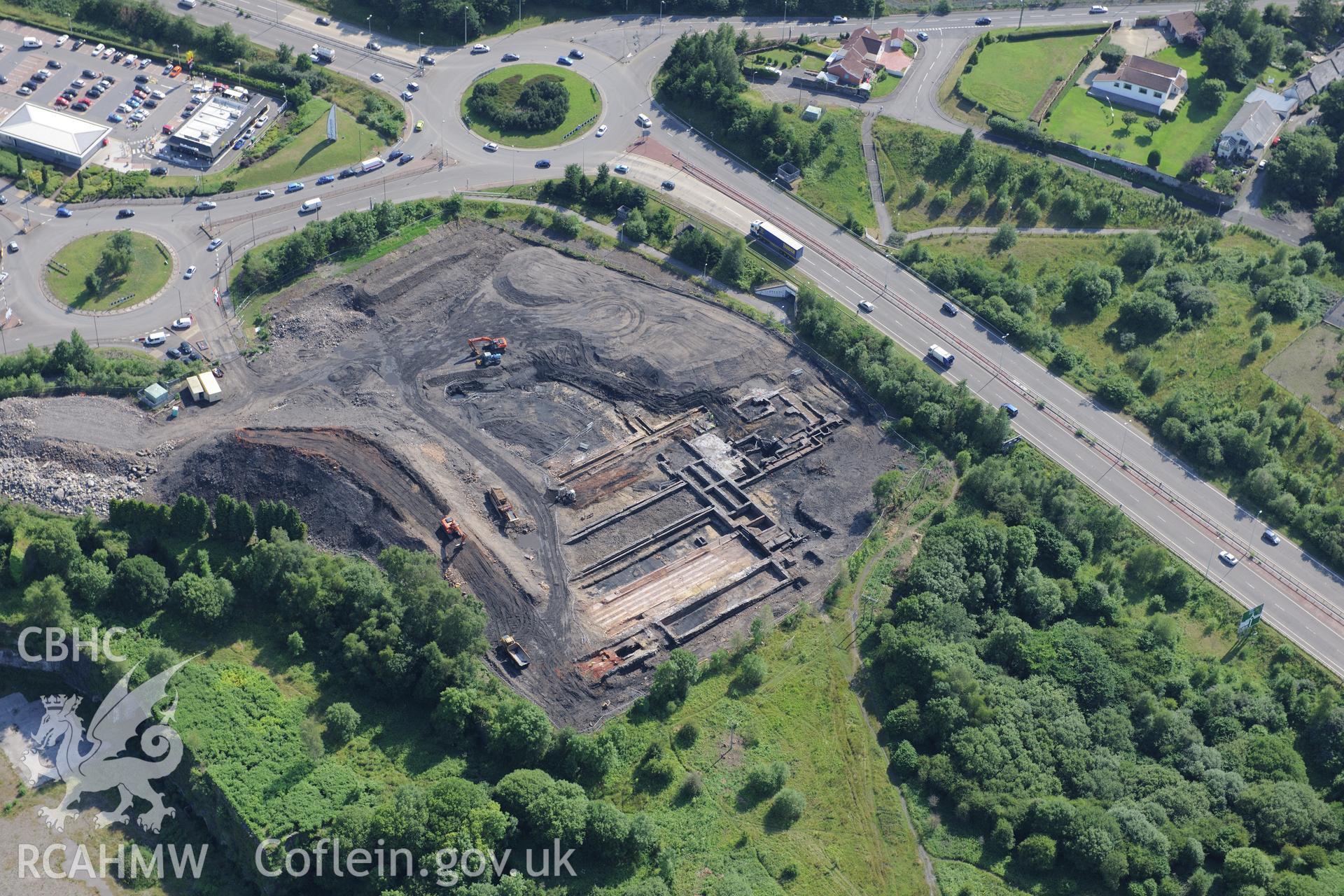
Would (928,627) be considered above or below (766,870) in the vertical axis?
above

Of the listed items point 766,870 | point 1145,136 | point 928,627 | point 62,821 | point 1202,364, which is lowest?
point 62,821

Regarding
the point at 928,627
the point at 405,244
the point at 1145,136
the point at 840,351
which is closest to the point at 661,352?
the point at 840,351

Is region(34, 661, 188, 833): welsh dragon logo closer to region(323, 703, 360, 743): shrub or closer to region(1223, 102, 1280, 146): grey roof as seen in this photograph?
region(323, 703, 360, 743): shrub

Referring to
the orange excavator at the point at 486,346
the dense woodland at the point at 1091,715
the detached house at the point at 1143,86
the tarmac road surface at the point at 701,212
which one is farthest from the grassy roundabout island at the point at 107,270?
the detached house at the point at 1143,86

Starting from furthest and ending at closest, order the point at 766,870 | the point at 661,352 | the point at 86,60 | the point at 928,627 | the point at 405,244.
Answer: the point at 86,60 → the point at 405,244 → the point at 661,352 → the point at 928,627 → the point at 766,870

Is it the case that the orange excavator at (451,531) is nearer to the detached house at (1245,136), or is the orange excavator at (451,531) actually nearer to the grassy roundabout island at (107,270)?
the grassy roundabout island at (107,270)

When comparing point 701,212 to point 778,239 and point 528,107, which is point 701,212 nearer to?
point 778,239

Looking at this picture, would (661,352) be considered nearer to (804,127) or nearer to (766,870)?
(804,127)
